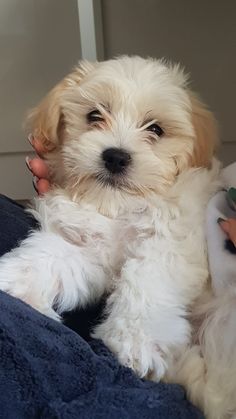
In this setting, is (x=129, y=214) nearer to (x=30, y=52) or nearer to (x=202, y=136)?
(x=202, y=136)

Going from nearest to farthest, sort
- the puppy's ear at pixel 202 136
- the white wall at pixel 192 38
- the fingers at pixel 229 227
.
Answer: the fingers at pixel 229 227
the puppy's ear at pixel 202 136
the white wall at pixel 192 38

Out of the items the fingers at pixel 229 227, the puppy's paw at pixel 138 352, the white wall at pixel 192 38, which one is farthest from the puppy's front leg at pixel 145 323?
the white wall at pixel 192 38

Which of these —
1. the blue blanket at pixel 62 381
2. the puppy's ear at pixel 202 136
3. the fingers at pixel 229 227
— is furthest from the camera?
the puppy's ear at pixel 202 136

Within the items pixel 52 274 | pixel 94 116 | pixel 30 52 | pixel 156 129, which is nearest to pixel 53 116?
pixel 94 116

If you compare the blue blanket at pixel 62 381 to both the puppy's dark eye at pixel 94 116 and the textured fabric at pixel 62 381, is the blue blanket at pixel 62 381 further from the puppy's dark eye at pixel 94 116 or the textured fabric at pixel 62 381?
the puppy's dark eye at pixel 94 116

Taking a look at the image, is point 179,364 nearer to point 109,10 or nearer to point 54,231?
point 54,231

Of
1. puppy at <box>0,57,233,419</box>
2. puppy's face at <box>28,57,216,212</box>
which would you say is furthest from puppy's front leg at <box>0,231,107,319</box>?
puppy's face at <box>28,57,216,212</box>

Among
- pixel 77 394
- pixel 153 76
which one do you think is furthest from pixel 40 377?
pixel 153 76
